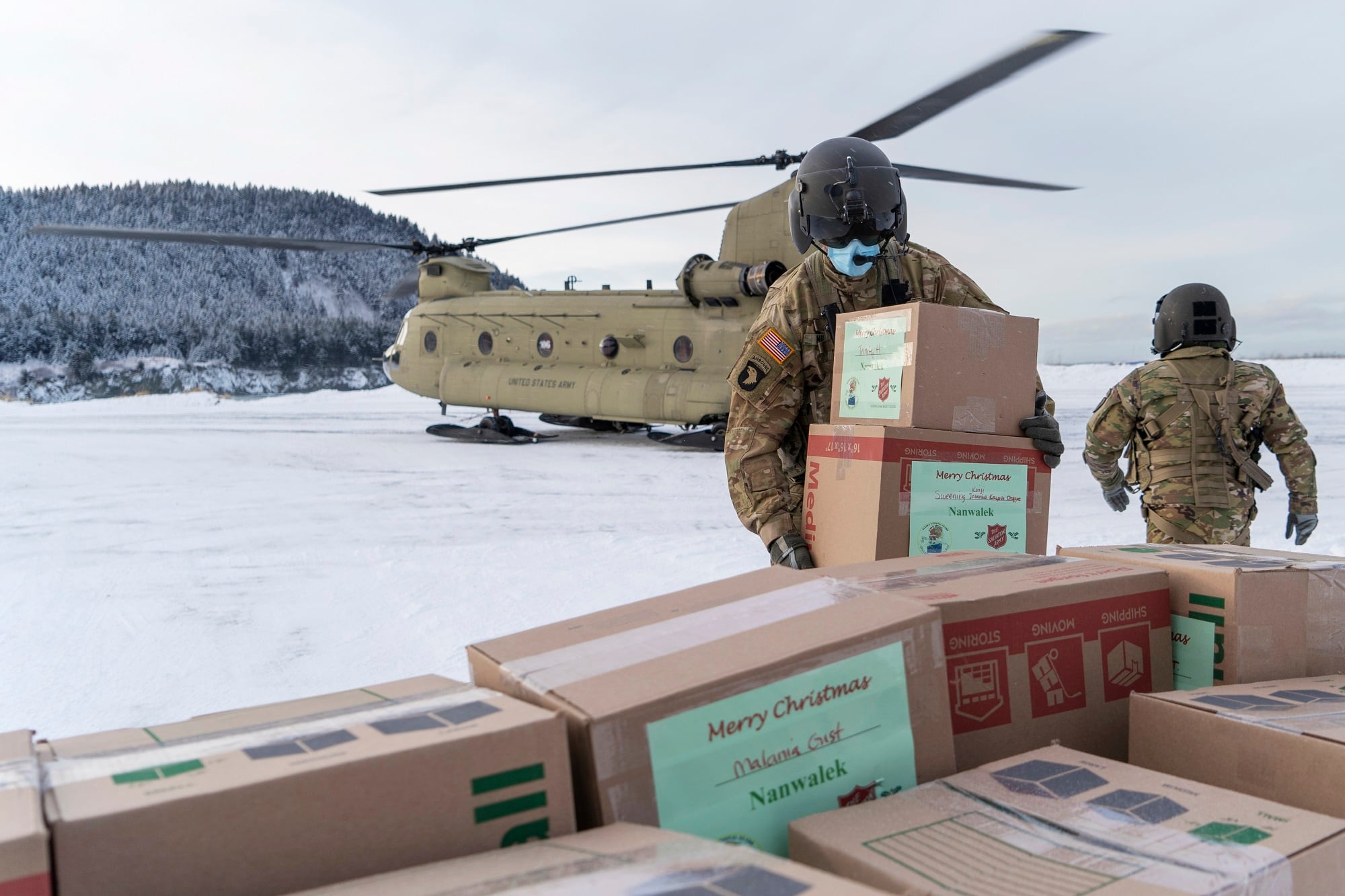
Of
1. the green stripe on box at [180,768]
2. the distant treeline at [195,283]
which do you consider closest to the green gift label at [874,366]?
the green stripe on box at [180,768]

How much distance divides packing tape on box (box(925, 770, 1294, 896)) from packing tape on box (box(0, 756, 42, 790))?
3.09ft

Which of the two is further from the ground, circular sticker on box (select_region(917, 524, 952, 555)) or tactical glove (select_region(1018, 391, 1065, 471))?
tactical glove (select_region(1018, 391, 1065, 471))

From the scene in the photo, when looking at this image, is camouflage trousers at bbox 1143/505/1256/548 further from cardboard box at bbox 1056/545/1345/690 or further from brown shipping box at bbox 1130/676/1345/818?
brown shipping box at bbox 1130/676/1345/818

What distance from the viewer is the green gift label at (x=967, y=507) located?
2.32 metres

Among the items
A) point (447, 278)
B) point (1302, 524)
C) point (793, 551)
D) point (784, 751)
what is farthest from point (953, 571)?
point (447, 278)

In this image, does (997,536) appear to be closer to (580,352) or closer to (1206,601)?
(1206,601)

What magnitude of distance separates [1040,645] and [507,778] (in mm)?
996

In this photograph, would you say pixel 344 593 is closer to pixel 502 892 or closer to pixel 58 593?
pixel 58 593

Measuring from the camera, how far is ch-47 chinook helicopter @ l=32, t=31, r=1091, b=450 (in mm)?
11234

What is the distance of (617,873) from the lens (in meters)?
0.93

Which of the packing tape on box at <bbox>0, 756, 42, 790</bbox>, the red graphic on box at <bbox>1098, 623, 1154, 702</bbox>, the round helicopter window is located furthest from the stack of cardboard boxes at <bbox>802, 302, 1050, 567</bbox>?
the round helicopter window

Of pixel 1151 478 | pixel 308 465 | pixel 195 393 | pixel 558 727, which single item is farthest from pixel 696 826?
pixel 195 393

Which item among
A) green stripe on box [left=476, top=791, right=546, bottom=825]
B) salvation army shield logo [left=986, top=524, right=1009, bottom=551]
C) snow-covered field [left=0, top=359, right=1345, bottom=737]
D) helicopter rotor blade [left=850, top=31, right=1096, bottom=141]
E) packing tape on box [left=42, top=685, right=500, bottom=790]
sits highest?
helicopter rotor blade [left=850, top=31, right=1096, bottom=141]

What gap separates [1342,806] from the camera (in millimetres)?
1290
